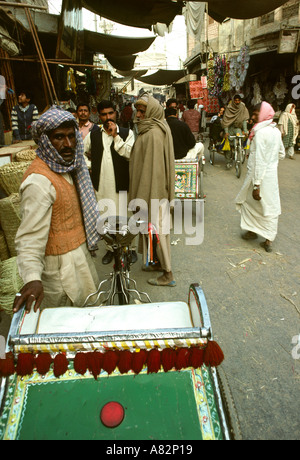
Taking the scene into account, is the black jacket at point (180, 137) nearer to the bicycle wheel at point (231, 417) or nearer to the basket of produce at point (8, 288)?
the basket of produce at point (8, 288)

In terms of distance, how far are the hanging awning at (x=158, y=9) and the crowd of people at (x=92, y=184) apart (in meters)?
1.98

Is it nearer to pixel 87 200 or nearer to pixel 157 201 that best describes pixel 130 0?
pixel 157 201

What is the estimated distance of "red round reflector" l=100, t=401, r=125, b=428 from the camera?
1.16 m

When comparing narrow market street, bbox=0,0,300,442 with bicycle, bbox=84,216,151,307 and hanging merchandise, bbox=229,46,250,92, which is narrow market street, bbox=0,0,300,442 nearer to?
bicycle, bbox=84,216,151,307

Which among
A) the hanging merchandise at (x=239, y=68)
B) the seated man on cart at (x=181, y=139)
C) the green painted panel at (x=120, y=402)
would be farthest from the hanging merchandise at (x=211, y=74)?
the green painted panel at (x=120, y=402)

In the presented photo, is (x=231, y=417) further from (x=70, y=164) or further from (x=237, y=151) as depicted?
(x=237, y=151)

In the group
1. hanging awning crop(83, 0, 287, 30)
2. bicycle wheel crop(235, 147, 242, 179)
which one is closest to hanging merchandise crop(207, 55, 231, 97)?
bicycle wheel crop(235, 147, 242, 179)

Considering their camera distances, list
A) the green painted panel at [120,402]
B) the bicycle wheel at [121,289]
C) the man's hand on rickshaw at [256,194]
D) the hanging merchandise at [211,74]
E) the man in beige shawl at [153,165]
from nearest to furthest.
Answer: the green painted panel at [120,402]
the bicycle wheel at [121,289]
the man in beige shawl at [153,165]
the man's hand on rickshaw at [256,194]
the hanging merchandise at [211,74]

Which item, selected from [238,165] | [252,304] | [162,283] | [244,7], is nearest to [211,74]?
[238,165]

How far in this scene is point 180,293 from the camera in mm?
3568

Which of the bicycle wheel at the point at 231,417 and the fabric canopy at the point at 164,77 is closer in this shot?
the bicycle wheel at the point at 231,417

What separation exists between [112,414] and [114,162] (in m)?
3.05

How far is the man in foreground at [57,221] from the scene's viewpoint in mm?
1671
